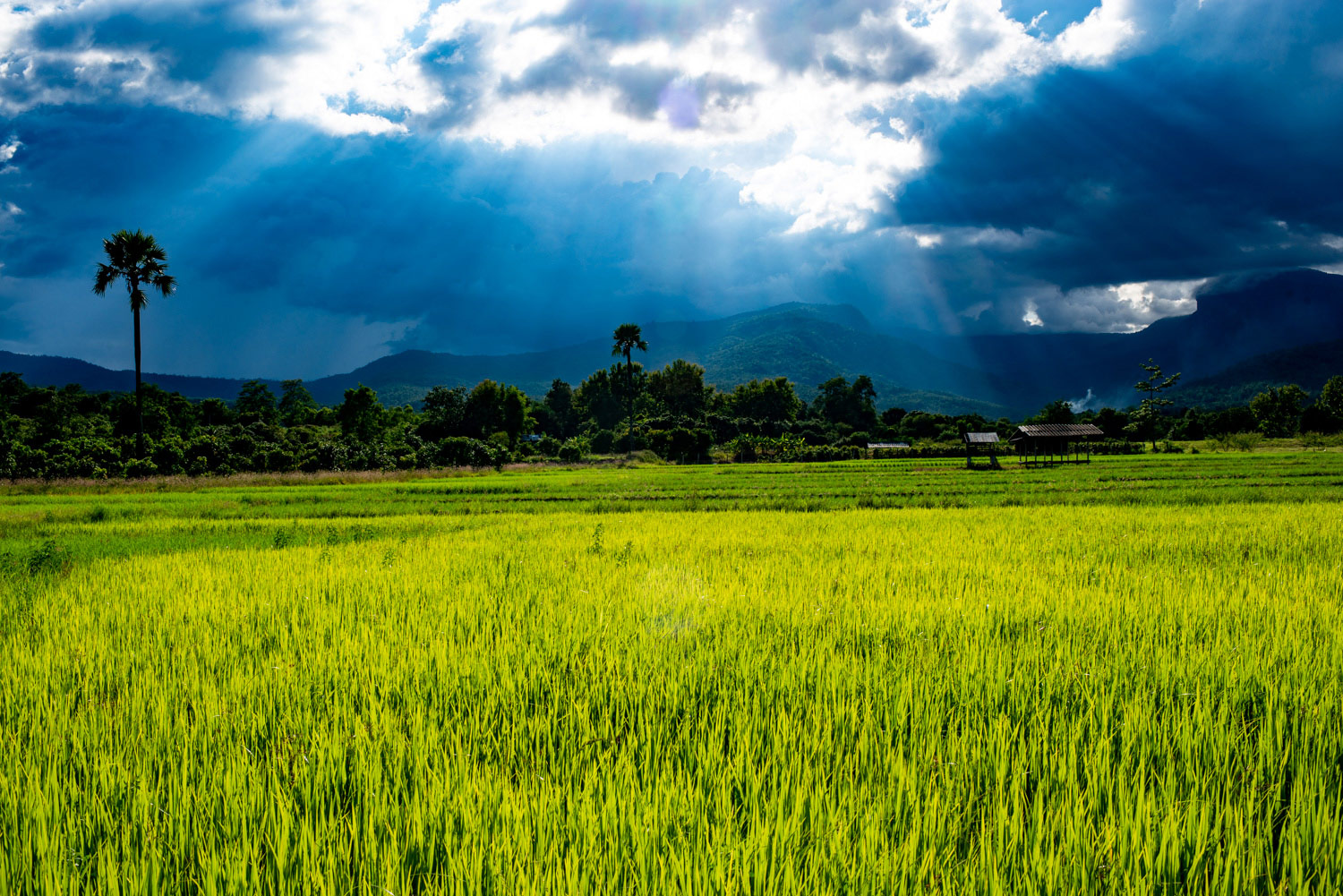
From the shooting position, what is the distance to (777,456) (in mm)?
81375

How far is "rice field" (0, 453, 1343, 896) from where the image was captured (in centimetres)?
190

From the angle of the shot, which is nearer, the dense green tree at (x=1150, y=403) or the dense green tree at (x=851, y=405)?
the dense green tree at (x=1150, y=403)

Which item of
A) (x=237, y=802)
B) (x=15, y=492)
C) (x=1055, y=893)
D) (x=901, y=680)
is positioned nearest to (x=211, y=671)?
(x=237, y=802)

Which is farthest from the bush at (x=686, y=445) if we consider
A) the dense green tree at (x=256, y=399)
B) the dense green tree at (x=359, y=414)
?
the dense green tree at (x=256, y=399)

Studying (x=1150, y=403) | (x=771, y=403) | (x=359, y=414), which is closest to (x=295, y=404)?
(x=359, y=414)

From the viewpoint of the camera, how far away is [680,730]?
9.64ft

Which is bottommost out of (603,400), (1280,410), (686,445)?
(686,445)

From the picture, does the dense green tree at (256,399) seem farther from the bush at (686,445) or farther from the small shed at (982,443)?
the small shed at (982,443)

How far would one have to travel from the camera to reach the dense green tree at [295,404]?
103938mm

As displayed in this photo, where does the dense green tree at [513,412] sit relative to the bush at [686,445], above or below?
above

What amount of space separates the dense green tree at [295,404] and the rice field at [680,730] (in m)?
112

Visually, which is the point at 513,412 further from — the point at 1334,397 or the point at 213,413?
the point at 1334,397

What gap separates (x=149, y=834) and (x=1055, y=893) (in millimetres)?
3012

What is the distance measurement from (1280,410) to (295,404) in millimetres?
173834
